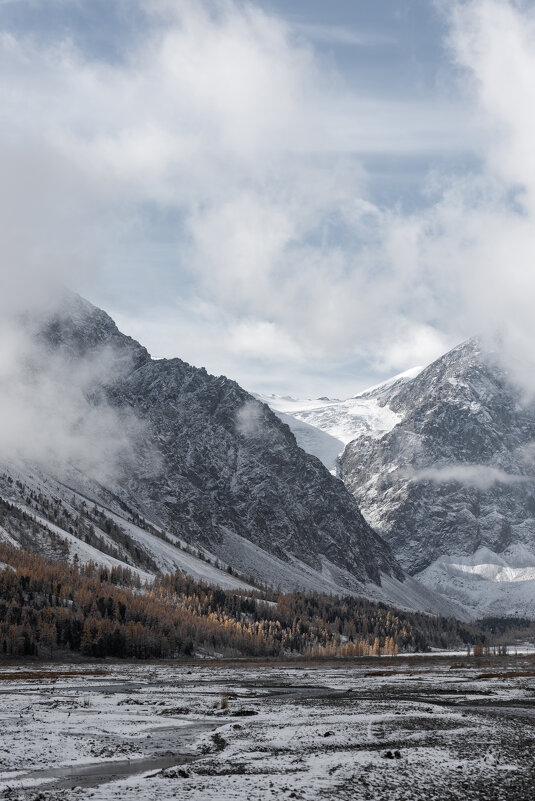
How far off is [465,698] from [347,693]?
13311mm

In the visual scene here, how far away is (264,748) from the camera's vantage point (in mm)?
36875

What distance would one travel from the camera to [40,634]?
177 meters

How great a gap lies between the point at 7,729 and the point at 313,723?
729 inches

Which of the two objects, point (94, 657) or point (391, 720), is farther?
point (94, 657)

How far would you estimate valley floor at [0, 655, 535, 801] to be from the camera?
27.1 m

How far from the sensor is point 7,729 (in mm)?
42750

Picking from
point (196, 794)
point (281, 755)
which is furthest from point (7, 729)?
point (196, 794)

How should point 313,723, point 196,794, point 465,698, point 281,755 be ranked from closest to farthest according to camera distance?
1. point 196,794
2. point 281,755
3. point 313,723
4. point 465,698

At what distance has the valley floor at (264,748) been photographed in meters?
27.1

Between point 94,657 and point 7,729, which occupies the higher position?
point 7,729

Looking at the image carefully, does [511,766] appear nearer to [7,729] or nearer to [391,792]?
[391,792]

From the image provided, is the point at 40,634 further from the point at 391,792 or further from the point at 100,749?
the point at 391,792

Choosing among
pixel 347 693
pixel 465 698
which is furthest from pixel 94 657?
pixel 465 698

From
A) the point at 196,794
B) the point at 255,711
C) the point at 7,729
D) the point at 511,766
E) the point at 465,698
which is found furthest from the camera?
the point at 465,698
